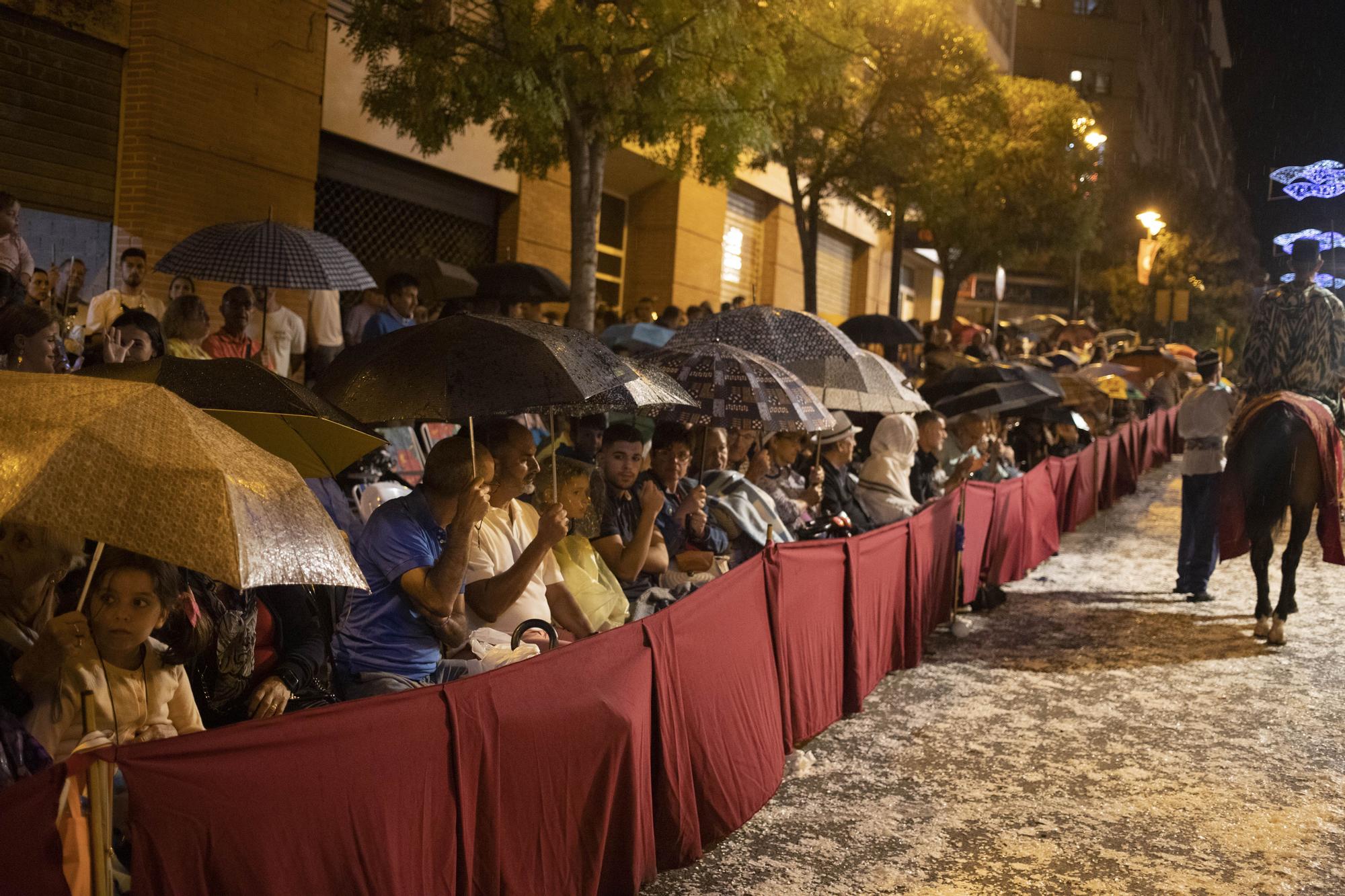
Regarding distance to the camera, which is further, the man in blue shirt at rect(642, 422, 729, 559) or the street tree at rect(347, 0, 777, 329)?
the street tree at rect(347, 0, 777, 329)

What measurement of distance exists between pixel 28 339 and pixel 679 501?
12.1 ft

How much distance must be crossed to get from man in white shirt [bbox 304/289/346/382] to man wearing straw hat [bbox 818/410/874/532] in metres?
4.92

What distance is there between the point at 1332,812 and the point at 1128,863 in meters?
1.41

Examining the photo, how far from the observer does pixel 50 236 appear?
12.9 m

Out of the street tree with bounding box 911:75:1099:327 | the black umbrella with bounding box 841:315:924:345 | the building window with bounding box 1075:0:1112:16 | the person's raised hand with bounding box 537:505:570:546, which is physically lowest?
the person's raised hand with bounding box 537:505:570:546

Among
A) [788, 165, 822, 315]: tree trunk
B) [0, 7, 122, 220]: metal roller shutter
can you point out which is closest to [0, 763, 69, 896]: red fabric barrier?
[0, 7, 122, 220]: metal roller shutter

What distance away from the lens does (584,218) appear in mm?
13867

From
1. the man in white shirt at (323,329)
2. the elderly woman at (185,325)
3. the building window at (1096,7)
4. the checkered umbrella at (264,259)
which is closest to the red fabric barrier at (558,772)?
the elderly woman at (185,325)

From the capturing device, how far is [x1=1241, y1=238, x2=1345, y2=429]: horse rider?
10.7 m

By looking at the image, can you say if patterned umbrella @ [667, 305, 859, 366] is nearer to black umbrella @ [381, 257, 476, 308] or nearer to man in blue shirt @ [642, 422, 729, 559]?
man in blue shirt @ [642, 422, 729, 559]

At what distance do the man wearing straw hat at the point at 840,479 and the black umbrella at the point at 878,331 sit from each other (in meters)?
10.6

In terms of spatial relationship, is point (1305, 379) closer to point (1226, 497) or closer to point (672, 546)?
point (1226, 497)

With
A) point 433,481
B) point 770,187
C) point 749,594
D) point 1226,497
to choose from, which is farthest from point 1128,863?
point 770,187

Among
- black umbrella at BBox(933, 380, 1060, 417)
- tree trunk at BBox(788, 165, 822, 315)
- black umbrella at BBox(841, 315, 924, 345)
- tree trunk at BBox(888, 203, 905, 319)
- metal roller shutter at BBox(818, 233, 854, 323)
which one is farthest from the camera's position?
metal roller shutter at BBox(818, 233, 854, 323)
